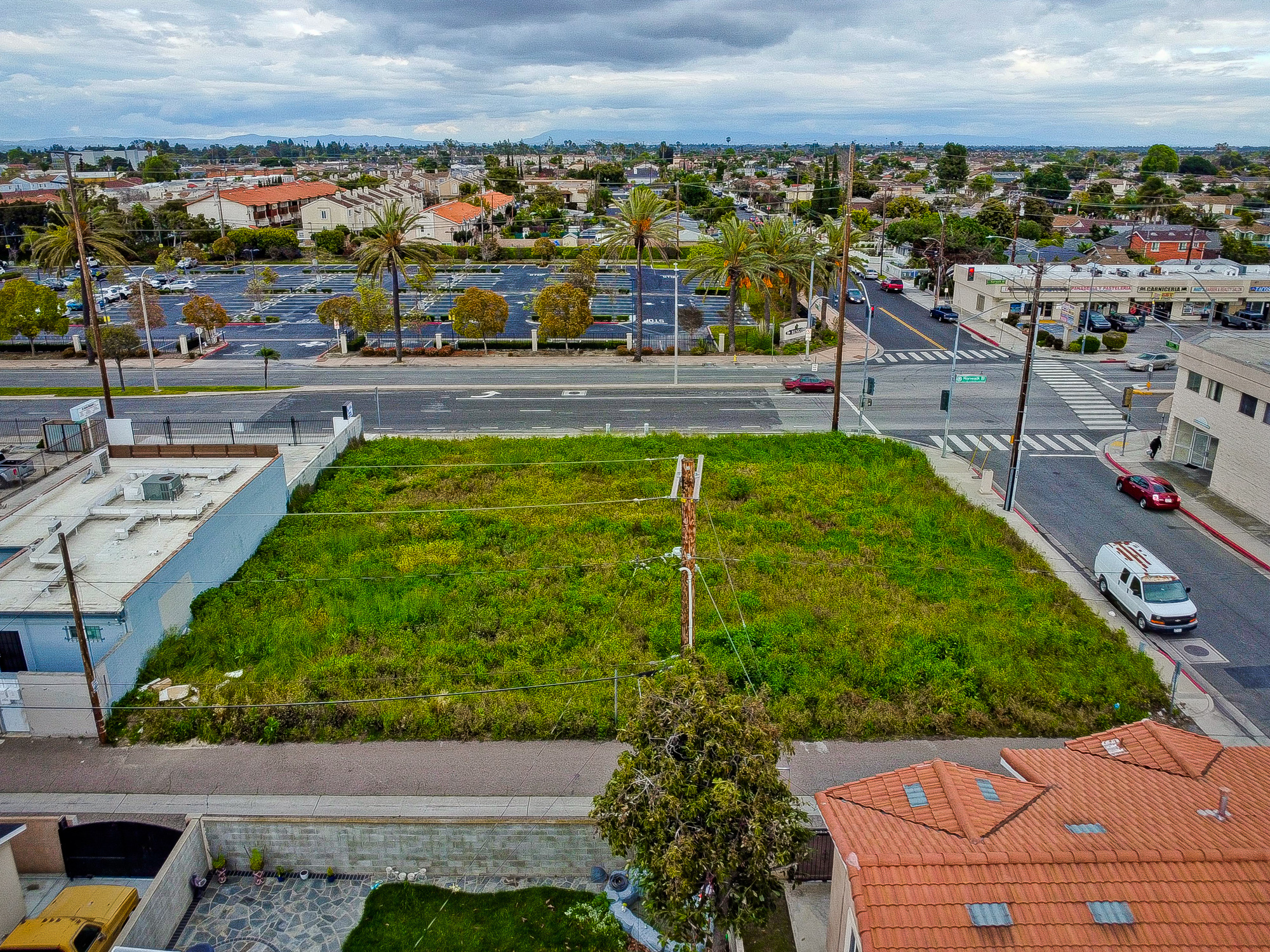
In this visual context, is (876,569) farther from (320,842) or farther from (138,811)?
(138,811)

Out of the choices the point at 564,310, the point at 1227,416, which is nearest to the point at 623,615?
the point at 1227,416

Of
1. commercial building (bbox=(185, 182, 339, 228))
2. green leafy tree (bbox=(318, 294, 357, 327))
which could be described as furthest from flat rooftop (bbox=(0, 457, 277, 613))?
commercial building (bbox=(185, 182, 339, 228))

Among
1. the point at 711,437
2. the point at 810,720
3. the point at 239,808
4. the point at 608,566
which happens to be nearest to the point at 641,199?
the point at 711,437

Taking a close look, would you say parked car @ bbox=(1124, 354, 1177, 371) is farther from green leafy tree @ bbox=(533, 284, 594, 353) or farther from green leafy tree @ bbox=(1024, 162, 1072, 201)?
green leafy tree @ bbox=(1024, 162, 1072, 201)

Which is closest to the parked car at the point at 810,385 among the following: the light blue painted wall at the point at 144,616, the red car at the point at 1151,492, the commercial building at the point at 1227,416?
the commercial building at the point at 1227,416

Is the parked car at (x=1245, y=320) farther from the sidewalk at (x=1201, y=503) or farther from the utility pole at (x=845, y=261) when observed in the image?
the utility pole at (x=845, y=261)

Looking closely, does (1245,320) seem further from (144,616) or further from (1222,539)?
(144,616)
